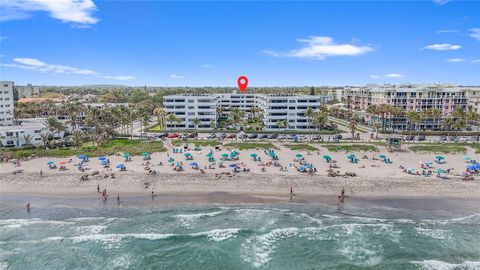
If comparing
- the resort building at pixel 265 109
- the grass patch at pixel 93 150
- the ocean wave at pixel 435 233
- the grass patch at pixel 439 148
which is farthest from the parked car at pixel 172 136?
the ocean wave at pixel 435 233

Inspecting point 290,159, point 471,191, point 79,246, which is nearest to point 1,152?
point 79,246

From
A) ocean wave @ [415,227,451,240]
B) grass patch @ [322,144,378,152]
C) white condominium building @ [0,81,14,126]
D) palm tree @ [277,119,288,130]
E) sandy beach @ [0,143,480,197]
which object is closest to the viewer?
ocean wave @ [415,227,451,240]

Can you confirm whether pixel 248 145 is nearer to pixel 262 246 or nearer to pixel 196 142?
pixel 196 142

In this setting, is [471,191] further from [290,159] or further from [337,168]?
[290,159]

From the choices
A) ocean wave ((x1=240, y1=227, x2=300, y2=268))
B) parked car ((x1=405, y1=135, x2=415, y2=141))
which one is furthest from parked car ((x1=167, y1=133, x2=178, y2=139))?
parked car ((x1=405, y1=135, x2=415, y2=141))

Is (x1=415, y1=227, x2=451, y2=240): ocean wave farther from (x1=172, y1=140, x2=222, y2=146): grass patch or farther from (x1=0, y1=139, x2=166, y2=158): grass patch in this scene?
(x1=0, y1=139, x2=166, y2=158): grass patch
